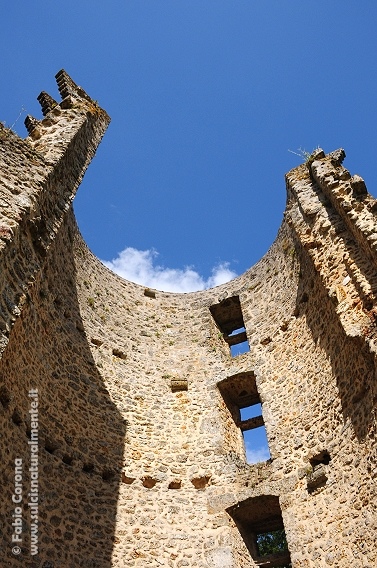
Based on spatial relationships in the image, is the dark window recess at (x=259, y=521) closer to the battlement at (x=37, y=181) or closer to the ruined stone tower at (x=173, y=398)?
the ruined stone tower at (x=173, y=398)

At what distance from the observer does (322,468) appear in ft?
25.5

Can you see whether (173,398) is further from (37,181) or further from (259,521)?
(37,181)

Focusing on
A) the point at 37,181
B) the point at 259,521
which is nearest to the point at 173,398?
the point at 259,521

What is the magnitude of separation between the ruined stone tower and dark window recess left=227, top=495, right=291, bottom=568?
39mm

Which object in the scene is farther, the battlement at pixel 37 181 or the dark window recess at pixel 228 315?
A: the dark window recess at pixel 228 315

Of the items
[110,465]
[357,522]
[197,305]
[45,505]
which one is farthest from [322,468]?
[197,305]

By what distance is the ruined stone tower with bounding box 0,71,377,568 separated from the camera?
666 cm

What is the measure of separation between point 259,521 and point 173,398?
10.2ft

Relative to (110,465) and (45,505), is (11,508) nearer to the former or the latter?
(45,505)

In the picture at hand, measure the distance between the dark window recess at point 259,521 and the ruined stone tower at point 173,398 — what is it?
39 mm

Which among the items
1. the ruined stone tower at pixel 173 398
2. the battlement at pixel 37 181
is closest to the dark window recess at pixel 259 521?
the ruined stone tower at pixel 173 398

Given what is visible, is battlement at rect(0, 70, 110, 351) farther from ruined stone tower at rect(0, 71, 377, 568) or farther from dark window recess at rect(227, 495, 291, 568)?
dark window recess at rect(227, 495, 291, 568)

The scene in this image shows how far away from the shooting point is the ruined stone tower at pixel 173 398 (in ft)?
21.9

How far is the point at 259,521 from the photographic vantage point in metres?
9.02
